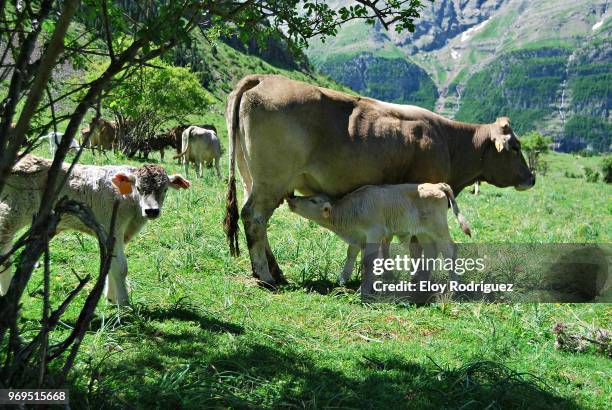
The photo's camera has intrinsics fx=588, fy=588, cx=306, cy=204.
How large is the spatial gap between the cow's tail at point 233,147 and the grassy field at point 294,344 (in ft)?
1.83

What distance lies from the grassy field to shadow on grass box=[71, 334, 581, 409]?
13 mm

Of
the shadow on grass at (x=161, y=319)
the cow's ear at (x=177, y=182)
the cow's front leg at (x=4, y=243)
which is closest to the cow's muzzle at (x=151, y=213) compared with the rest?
the cow's ear at (x=177, y=182)

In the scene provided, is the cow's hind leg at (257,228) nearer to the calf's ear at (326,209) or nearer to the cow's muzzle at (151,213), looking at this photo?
the calf's ear at (326,209)

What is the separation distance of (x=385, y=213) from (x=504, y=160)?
3.73m

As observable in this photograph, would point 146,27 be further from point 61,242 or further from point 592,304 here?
point 592,304

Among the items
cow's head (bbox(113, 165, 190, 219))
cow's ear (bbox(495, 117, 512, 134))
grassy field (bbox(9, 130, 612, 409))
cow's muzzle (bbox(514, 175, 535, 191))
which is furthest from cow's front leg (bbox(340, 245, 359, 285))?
cow's muzzle (bbox(514, 175, 535, 191))

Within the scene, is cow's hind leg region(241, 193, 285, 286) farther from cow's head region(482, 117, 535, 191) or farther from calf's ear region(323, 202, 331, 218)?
cow's head region(482, 117, 535, 191)

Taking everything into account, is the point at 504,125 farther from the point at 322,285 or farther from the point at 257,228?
the point at 257,228

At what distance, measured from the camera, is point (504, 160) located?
1137cm

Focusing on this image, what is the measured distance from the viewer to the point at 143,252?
969cm

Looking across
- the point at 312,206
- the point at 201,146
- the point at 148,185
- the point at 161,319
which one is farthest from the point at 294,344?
the point at 201,146

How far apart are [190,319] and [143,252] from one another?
317cm

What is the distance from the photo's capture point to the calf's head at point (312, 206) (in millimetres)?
9092

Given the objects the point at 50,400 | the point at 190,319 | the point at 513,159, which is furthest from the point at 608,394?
the point at 513,159
